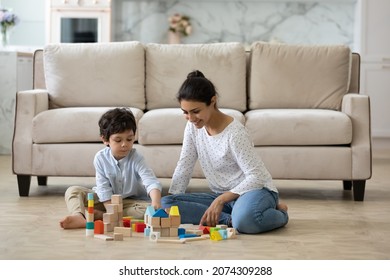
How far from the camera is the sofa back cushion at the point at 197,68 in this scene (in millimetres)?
4363

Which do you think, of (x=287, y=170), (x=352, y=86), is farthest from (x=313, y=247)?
(x=352, y=86)

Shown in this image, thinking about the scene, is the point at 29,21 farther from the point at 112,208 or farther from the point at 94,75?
the point at 112,208

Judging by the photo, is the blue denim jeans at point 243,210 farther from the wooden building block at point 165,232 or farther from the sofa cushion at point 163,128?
the sofa cushion at point 163,128

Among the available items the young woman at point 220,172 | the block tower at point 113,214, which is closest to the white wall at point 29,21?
the young woman at point 220,172

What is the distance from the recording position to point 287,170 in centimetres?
393

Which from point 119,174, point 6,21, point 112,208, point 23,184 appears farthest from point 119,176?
point 6,21

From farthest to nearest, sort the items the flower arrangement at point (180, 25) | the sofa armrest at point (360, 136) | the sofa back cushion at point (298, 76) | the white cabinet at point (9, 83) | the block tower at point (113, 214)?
1. the flower arrangement at point (180, 25)
2. the white cabinet at point (9, 83)
3. the sofa back cushion at point (298, 76)
4. the sofa armrest at point (360, 136)
5. the block tower at point (113, 214)

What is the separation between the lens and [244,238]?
2.85m

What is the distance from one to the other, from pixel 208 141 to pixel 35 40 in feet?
15.7

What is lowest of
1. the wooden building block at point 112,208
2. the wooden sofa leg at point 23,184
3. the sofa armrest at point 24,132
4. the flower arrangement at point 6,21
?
the wooden sofa leg at point 23,184

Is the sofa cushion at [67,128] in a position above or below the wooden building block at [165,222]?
above
